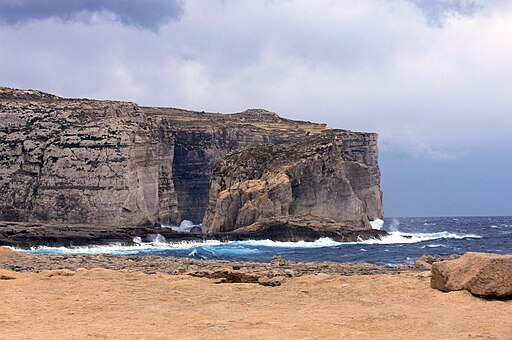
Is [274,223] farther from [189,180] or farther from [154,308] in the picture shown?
[154,308]

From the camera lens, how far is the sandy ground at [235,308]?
29.3 ft

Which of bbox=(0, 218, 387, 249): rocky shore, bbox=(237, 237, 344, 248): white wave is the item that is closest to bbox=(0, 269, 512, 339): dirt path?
bbox=(0, 218, 387, 249): rocky shore

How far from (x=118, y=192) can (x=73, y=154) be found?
6.72m

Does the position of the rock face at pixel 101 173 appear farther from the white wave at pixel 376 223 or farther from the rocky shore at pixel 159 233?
the white wave at pixel 376 223

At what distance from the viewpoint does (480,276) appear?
11492 mm

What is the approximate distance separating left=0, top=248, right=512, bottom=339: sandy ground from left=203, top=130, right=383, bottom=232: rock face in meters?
56.7

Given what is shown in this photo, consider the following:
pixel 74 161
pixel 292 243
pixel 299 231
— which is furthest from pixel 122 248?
pixel 299 231

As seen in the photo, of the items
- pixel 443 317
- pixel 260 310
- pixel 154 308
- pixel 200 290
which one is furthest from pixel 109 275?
pixel 443 317

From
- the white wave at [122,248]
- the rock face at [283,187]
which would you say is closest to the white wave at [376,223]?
the rock face at [283,187]

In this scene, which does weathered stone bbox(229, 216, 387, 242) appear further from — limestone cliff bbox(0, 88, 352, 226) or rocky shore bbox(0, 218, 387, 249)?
limestone cliff bbox(0, 88, 352, 226)

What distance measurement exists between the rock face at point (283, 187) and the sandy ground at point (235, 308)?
56.7m

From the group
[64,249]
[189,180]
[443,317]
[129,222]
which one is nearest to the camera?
[443,317]

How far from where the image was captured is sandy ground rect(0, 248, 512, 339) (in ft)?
29.3

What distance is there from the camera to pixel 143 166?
3086 inches
